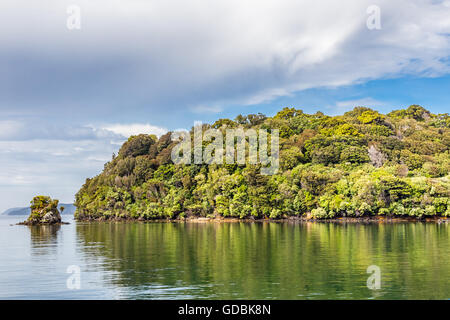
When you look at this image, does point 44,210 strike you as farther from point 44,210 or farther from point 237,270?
point 237,270

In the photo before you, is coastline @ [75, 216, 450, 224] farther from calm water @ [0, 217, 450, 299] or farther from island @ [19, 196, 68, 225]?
calm water @ [0, 217, 450, 299]

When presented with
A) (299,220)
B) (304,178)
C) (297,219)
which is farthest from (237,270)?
(304,178)

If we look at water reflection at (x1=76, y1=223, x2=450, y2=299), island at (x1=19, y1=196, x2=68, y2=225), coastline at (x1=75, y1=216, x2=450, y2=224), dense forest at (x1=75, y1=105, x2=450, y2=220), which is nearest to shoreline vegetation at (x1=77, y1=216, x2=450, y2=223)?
coastline at (x1=75, y1=216, x2=450, y2=224)

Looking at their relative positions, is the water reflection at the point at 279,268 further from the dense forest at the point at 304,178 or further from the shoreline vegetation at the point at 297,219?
the dense forest at the point at 304,178

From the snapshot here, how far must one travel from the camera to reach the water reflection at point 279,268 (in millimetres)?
23531

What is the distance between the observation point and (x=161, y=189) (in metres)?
116

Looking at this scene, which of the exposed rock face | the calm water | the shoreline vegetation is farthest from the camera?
the exposed rock face

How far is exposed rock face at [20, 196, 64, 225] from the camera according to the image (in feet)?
335

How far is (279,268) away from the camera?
30172 millimetres

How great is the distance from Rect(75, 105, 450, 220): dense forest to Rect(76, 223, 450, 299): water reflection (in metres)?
40.5

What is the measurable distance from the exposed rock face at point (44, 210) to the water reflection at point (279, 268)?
202ft

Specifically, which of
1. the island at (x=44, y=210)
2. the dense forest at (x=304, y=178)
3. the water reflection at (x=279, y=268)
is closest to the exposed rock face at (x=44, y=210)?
the island at (x=44, y=210)

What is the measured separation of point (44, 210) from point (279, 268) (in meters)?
84.9
